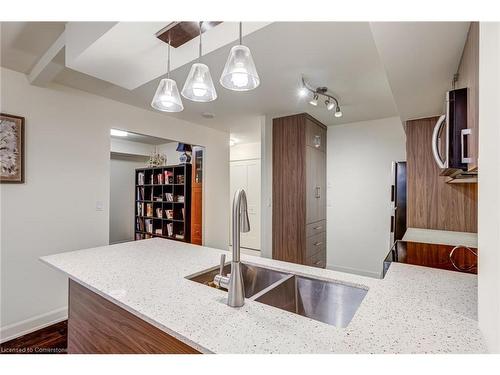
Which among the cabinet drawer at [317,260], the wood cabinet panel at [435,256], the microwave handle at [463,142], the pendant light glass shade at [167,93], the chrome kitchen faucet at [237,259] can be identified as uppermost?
the pendant light glass shade at [167,93]

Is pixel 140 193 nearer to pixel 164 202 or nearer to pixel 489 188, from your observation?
pixel 164 202

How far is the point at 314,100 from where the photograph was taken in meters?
2.62

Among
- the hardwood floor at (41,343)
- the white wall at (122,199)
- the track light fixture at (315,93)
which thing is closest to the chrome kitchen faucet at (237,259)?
the track light fixture at (315,93)

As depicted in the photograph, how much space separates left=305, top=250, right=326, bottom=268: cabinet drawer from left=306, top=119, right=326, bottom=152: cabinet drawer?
1573mm

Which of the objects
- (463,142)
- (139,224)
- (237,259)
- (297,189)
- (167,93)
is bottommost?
(139,224)

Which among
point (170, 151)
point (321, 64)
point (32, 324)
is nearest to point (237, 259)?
point (321, 64)

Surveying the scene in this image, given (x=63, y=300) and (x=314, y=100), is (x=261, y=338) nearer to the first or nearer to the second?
(x=314, y=100)

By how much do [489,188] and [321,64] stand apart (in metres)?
1.78

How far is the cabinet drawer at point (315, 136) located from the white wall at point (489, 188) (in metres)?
2.76

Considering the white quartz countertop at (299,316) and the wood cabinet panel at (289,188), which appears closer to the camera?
the white quartz countertop at (299,316)

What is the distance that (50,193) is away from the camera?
2.43m

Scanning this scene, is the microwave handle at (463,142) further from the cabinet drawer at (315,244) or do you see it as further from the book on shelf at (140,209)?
the book on shelf at (140,209)

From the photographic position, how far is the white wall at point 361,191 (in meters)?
3.63

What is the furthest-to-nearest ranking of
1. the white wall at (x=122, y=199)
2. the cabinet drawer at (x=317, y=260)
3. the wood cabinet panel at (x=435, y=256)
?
the white wall at (x=122, y=199) < the cabinet drawer at (x=317, y=260) < the wood cabinet panel at (x=435, y=256)
